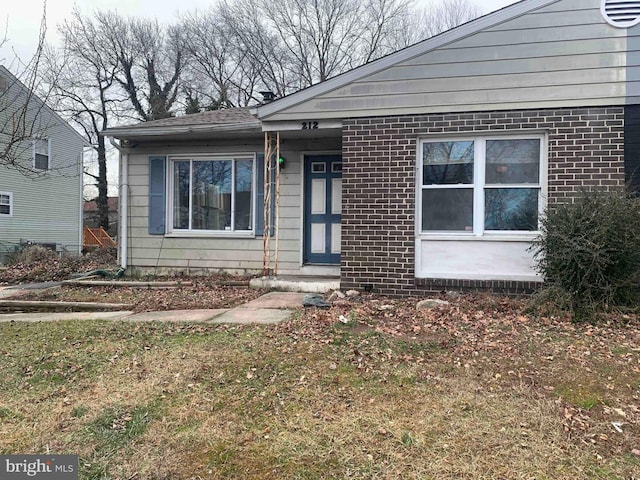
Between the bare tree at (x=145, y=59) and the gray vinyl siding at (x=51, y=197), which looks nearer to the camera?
the gray vinyl siding at (x=51, y=197)

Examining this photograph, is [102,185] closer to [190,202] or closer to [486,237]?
[190,202]

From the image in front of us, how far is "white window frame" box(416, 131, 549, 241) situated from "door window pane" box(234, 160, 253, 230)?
3.59m

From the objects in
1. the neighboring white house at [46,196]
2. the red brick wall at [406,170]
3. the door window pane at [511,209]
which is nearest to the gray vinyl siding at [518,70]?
the red brick wall at [406,170]

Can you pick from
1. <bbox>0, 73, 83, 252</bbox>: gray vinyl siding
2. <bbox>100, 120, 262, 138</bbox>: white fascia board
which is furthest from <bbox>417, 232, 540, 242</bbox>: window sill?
<bbox>0, 73, 83, 252</bbox>: gray vinyl siding

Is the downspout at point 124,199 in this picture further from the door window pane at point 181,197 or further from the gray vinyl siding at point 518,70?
the gray vinyl siding at point 518,70

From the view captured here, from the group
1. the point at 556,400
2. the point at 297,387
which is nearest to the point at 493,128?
the point at 556,400

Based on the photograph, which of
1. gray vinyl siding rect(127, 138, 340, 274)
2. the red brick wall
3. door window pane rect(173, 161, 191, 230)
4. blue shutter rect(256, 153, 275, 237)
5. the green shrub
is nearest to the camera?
the green shrub

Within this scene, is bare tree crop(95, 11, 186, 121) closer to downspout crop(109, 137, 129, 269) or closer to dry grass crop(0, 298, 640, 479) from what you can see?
downspout crop(109, 137, 129, 269)

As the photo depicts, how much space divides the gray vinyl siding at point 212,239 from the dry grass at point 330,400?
400 centimetres

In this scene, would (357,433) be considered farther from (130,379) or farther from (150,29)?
(150,29)

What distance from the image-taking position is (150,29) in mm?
33406

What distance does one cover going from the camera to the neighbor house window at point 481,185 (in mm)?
7047

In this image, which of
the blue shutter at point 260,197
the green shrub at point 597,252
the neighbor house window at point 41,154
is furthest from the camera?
the neighbor house window at point 41,154

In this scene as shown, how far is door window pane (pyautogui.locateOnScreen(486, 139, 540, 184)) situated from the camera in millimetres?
7020
